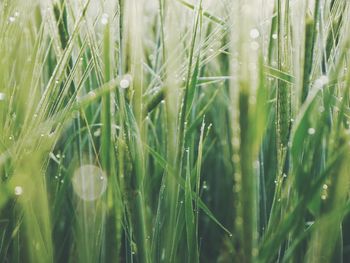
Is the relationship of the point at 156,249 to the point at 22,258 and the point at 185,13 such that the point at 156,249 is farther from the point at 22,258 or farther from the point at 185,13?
the point at 185,13

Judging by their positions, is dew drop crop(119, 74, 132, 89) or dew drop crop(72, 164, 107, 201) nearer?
dew drop crop(119, 74, 132, 89)

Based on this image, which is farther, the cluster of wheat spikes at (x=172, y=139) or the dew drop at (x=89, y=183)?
the dew drop at (x=89, y=183)

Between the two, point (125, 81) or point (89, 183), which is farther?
point (89, 183)

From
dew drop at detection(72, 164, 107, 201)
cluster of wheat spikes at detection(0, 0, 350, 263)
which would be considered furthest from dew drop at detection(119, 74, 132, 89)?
dew drop at detection(72, 164, 107, 201)

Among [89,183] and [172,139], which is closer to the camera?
[172,139]

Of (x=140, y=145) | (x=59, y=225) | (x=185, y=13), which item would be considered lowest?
(x=59, y=225)

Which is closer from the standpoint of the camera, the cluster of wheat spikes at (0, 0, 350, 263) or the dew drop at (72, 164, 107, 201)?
the cluster of wheat spikes at (0, 0, 350, 263)

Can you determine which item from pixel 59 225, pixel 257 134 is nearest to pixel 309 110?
pixel 257 134

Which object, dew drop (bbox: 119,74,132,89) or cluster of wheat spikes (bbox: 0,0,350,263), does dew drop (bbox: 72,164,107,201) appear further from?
dew drop (bbox: 119,74,132,89)

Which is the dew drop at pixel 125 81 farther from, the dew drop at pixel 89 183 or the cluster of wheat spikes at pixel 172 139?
the dew drop at pixel 89 183

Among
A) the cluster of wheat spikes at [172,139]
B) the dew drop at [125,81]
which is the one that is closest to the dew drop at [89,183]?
the cluster of wheat spikes at [172,139]

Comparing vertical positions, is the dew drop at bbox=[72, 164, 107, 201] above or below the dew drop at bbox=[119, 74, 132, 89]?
below
